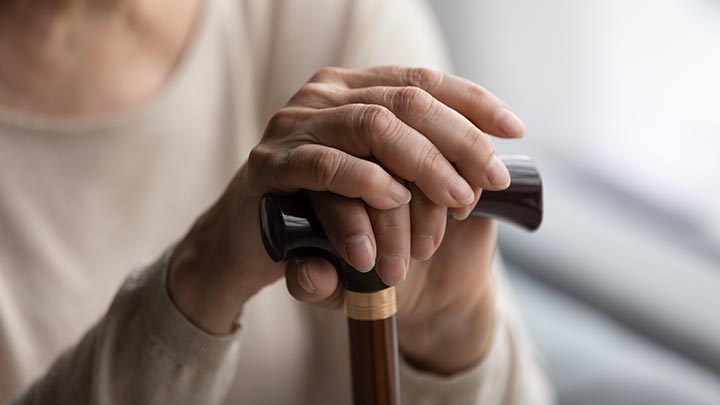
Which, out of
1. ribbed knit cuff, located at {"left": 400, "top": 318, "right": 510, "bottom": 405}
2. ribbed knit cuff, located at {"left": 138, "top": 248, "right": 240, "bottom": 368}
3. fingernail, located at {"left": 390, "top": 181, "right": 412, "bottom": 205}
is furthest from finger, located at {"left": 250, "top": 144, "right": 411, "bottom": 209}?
ribbed knit cuff, located at {"left": 400, "top": 318, "right": 510, "bottom": 405}

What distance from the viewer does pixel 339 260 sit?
535 millimetres

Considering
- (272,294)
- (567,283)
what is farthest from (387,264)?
(567,283)

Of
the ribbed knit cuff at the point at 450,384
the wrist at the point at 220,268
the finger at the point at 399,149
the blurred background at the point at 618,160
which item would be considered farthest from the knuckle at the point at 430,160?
the blurred background at the point at 618,160

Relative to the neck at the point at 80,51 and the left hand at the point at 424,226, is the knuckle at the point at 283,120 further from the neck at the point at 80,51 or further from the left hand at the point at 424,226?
the neck at the point at 80,51

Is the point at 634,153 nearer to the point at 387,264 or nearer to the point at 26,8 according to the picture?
the point at 26,8

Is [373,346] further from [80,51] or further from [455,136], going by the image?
[80,51]

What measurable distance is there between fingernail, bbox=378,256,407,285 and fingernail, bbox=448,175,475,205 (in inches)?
1.7

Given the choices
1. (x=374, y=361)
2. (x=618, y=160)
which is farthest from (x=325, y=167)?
(x=618, y=160)

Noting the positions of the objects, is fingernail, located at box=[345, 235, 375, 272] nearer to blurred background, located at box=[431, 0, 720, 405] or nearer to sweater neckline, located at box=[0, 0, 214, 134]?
sweater neckline, located at box=[0, 0, 214, 134]

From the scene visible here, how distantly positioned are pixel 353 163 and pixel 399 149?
0.09 feet

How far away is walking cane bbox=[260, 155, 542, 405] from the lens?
20.6 inches

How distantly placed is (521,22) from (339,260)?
49.8 inches

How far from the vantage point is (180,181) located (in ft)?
3.09

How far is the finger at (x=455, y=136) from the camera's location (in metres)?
0.53
